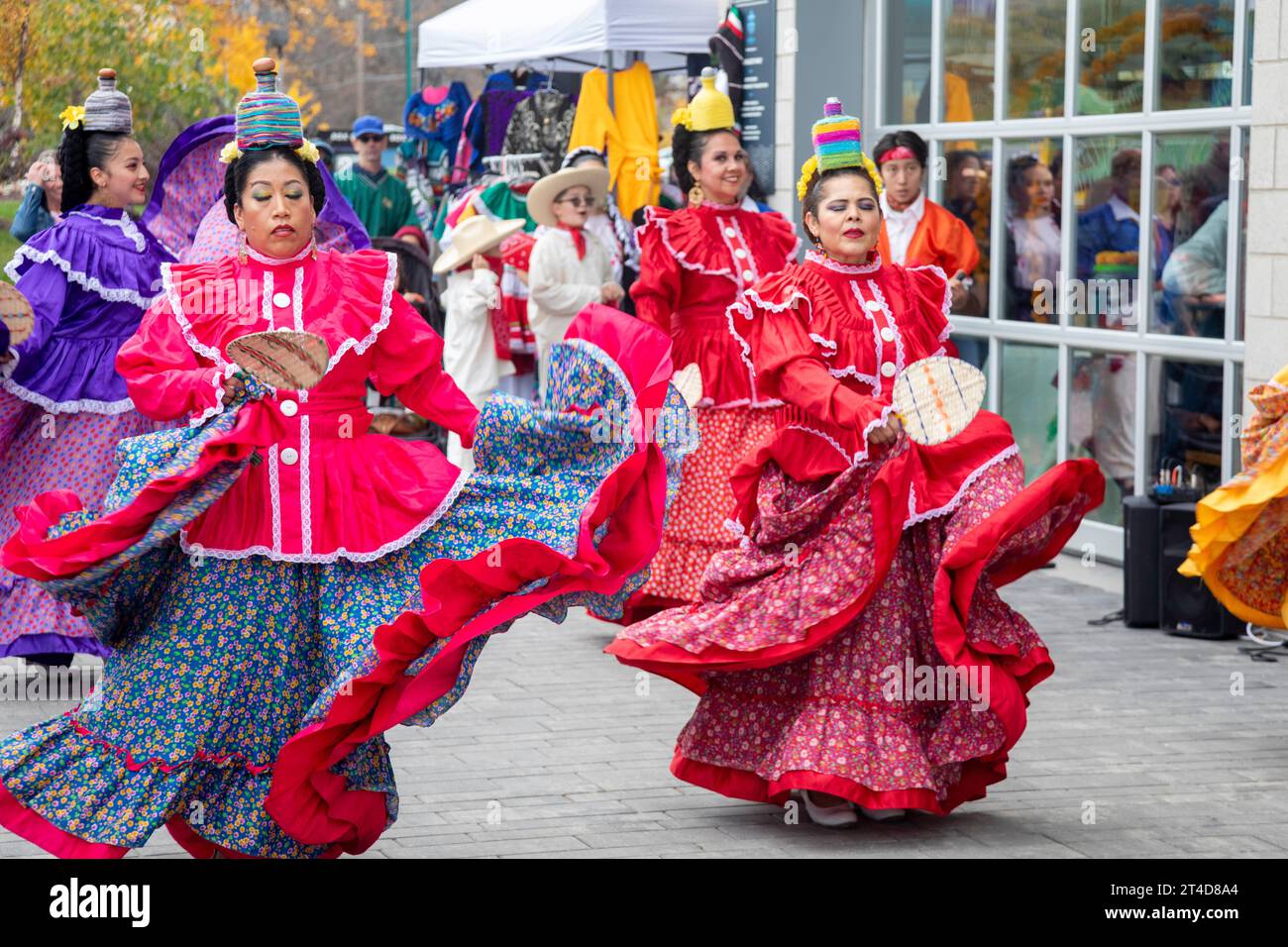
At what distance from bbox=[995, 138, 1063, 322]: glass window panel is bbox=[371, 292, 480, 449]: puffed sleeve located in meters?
5.71

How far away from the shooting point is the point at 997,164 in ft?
34.4

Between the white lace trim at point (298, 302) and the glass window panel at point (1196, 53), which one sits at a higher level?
the glass window panel at point (1196, 53)

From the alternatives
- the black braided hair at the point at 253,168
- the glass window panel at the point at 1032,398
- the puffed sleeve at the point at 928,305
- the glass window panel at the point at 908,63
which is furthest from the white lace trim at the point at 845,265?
the glass window panel at the point at 908,63

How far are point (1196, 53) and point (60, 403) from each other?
5.16 metres

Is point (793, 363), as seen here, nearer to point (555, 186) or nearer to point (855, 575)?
point (855, 575)

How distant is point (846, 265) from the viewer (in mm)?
5574

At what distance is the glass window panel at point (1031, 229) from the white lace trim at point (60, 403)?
5.09 meters

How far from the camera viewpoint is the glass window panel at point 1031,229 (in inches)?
397

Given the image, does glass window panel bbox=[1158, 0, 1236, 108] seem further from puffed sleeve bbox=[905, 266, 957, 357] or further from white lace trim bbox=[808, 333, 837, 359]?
white lace trim bbox=[808, 333, 837, 359]

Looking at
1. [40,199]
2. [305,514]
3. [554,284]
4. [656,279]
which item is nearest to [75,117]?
[40,199]

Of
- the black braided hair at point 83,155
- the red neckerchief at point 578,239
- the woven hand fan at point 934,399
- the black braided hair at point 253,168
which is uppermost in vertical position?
the black braided hair at point 83,155

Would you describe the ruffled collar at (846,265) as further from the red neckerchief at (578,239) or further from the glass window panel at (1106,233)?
the red neckerchief at (578,239)

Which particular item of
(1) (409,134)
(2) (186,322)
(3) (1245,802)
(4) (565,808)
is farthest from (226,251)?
(1) (409,134)

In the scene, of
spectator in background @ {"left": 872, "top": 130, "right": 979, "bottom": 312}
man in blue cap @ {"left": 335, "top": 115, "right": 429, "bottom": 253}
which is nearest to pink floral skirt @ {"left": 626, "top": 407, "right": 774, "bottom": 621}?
spectator in background @ {"left": 872, "top": 130, "right": 979, "bottom": 312}
